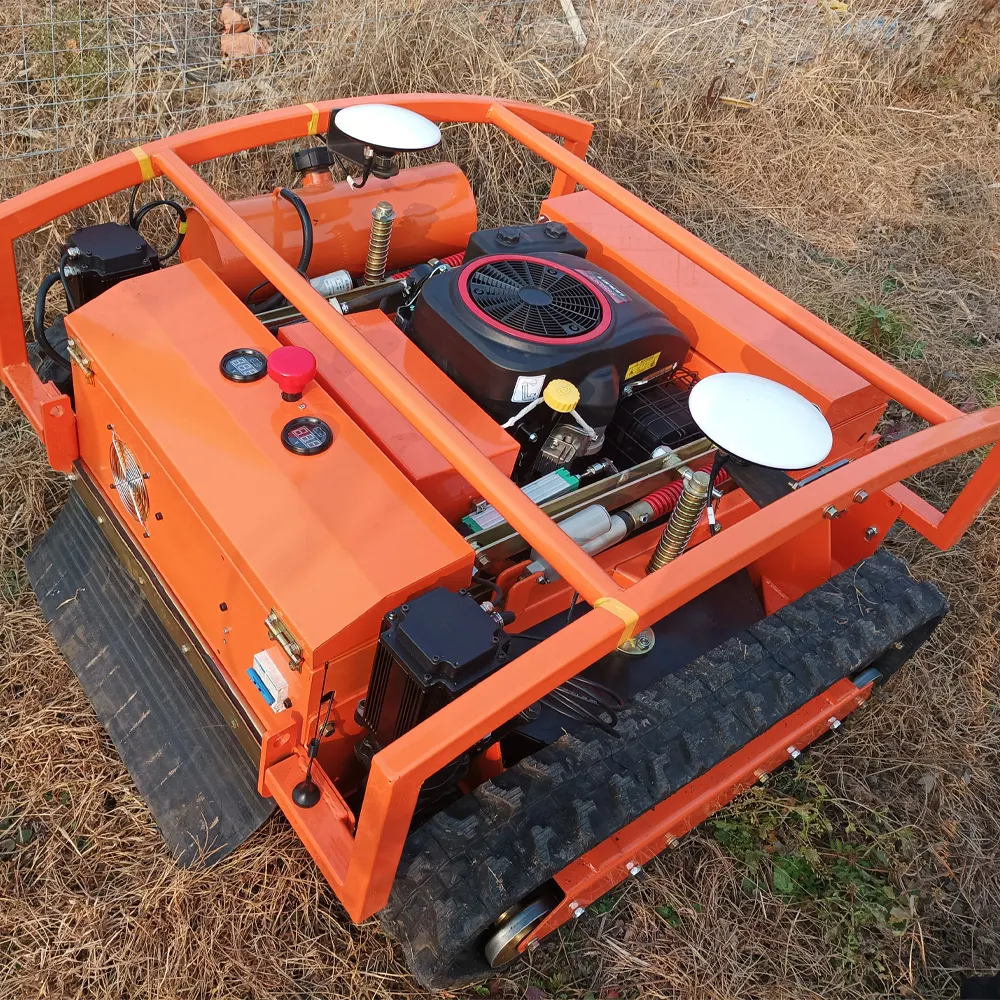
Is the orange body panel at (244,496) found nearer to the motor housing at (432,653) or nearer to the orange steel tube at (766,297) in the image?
the motor housing at (432,653)

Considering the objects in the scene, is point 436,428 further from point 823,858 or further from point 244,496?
point 823,858

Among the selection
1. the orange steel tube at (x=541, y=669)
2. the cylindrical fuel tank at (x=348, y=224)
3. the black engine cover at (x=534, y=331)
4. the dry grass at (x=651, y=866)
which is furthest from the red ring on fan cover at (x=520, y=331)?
the dry grass at (x=651, y=866)

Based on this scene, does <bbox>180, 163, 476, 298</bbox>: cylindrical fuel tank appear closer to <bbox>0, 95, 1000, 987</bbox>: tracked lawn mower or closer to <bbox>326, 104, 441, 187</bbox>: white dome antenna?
<bbox>0, 95, 1000, 987</bbox>: tracked lawn mower

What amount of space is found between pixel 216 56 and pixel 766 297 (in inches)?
138

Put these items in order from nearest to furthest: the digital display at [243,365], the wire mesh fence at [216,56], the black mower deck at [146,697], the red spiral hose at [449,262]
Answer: the digital display at [243,365] → the black mower deck at [146,697] → the red spiral hose at [449,262] → the wire mesh fence at [216,56]

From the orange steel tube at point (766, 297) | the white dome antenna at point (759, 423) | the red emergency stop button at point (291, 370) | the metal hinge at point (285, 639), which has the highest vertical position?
the white dome antenna at point (759, 423)

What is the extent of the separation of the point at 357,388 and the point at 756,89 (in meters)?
4.50

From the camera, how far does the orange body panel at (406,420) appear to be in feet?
6.61

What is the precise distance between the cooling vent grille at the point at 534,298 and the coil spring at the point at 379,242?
39 cm

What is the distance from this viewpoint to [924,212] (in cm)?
539

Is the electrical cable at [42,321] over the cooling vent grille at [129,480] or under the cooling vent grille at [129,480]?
over

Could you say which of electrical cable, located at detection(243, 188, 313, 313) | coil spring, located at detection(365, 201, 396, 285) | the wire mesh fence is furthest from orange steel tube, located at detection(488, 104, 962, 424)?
the wire mesh fence

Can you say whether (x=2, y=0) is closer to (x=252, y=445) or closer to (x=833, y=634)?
(x=252, y=445)

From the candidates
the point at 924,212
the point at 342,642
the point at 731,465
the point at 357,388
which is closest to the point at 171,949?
the point at 342,642
